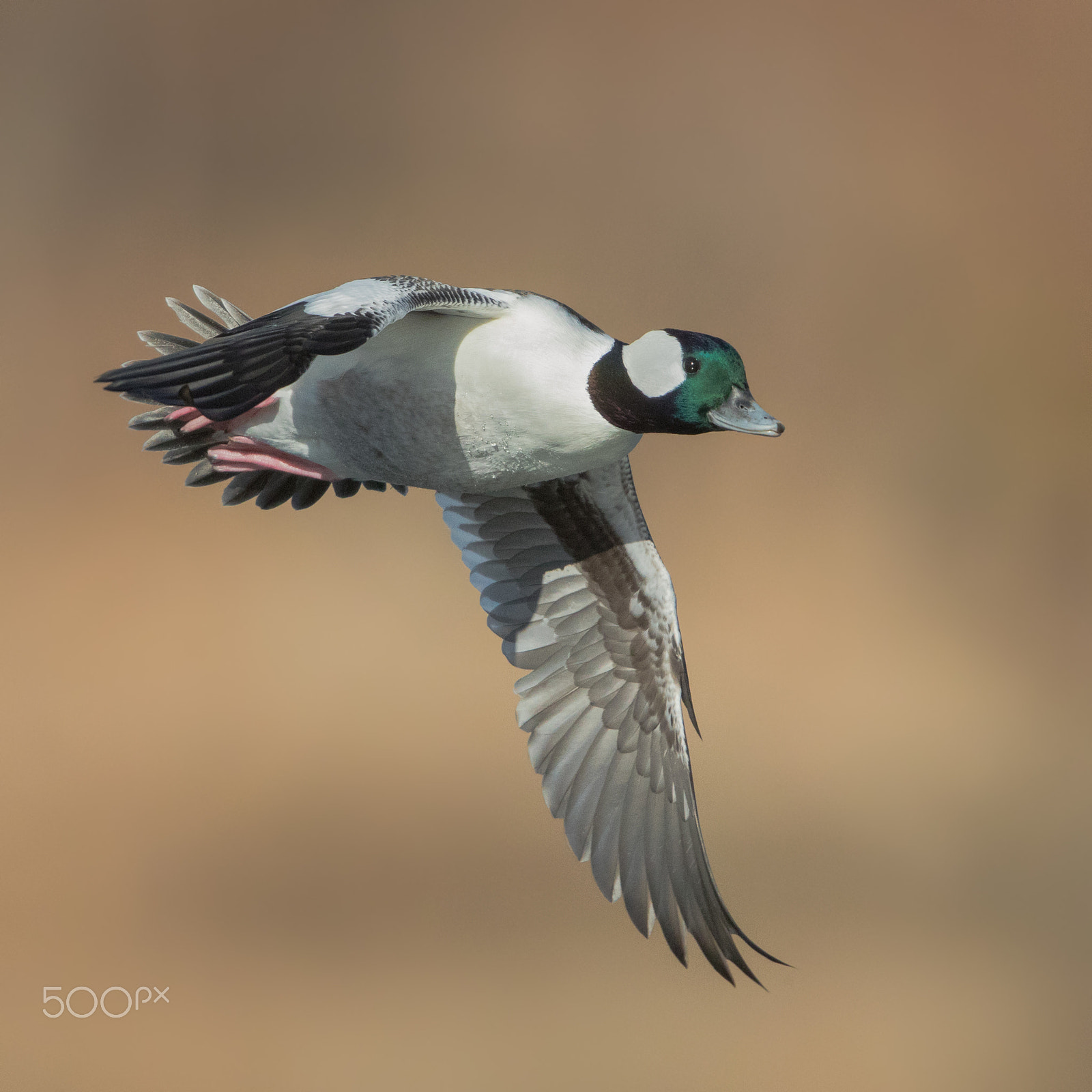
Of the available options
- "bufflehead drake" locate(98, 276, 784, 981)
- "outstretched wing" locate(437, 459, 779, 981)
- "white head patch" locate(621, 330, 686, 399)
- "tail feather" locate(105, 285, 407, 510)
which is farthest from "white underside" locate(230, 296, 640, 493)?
"outstretched wing" locate(437, 459, 779, 981)

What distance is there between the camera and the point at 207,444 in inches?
112

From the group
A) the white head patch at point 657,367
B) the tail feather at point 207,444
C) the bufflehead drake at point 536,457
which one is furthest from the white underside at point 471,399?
the tail feather at point 207,444

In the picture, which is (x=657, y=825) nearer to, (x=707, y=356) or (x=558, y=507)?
(x=558, y=507)

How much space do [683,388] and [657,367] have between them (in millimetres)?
67

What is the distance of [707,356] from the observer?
2418 mm

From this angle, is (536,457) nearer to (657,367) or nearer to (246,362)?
(657,367)

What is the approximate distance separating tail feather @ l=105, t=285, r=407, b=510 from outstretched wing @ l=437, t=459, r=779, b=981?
14.6 inches

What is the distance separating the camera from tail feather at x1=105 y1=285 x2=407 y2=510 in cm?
283

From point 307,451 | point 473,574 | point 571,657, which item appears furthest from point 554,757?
point 307,451

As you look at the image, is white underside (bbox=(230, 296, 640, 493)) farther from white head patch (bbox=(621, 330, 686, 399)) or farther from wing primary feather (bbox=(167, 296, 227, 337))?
wing primary feather (bbox=(167, 296, 227, 337))

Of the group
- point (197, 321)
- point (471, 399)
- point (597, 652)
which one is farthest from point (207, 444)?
point (597, 652)

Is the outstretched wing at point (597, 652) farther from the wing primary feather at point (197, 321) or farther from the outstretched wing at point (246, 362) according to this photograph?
the outstretched wing at point (246, 362)

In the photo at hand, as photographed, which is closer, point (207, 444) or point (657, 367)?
point (657, 367)

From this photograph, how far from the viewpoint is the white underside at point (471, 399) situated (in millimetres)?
2486
